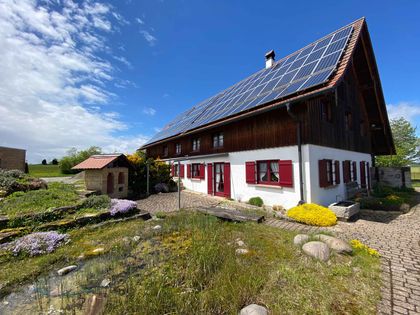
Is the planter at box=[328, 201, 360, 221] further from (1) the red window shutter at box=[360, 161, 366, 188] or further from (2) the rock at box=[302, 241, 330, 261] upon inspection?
(1) the red window shutter at box=[360, 161, 366, 188]

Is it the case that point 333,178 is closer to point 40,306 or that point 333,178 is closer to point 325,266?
point 325,266

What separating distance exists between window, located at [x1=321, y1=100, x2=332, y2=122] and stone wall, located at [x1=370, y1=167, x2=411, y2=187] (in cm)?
1056

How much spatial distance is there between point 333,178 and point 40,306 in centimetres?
1148

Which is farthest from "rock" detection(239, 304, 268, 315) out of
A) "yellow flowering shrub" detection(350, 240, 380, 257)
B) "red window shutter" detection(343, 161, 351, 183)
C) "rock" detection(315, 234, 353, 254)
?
"red window shutter" detection(343, 161, 351, 183)

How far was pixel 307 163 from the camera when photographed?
8.56 meters

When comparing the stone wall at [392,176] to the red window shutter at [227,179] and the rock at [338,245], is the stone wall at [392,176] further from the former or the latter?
the rock at [338,245]

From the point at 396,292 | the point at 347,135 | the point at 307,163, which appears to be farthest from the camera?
the point at 347,135

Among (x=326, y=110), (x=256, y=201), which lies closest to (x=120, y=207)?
(x=256, y=201)

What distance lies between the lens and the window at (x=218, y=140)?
13325mm

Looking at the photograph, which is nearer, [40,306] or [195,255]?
[40,306]

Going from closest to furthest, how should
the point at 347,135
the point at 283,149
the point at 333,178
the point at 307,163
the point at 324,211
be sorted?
the point at 324,211, the point at 307,163, the point at 283,149, the point at 333,178, the point at 347,135

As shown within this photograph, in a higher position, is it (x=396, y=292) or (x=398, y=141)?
(x=398, y=141)

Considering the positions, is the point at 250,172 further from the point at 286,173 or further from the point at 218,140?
the point at 218,140

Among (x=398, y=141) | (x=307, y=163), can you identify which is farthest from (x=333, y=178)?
(x=398, y=141)
